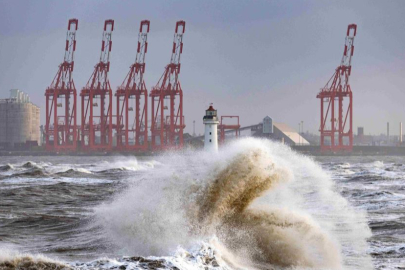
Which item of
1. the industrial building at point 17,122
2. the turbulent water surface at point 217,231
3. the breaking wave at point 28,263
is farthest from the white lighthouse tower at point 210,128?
the industrial building at point 17,122

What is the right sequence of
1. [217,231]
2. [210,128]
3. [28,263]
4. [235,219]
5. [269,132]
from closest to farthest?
[28,263] < [217,231] < [235,219] < [210,128] < [269,132]

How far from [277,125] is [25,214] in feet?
441

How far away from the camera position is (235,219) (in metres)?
13.3

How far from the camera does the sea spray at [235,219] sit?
40.5ft

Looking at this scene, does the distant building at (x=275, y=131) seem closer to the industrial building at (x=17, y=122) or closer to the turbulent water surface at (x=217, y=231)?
the industrial building at (x=17, y=122)

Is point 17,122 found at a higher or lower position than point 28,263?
higher

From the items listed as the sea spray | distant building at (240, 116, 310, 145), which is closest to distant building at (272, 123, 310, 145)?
distant building at (240, 116, 310, 145)

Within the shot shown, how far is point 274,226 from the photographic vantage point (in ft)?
43.5

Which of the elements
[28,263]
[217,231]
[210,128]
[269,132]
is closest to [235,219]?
[217,231]

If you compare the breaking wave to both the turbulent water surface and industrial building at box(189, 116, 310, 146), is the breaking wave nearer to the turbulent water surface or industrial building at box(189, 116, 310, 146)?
the turbulent water surface

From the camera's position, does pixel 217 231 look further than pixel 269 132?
No

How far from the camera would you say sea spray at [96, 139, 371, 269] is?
12.4m

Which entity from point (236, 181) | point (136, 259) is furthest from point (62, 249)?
point (236, 181)

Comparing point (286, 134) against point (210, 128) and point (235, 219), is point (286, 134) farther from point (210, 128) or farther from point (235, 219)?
point (235, 219)
